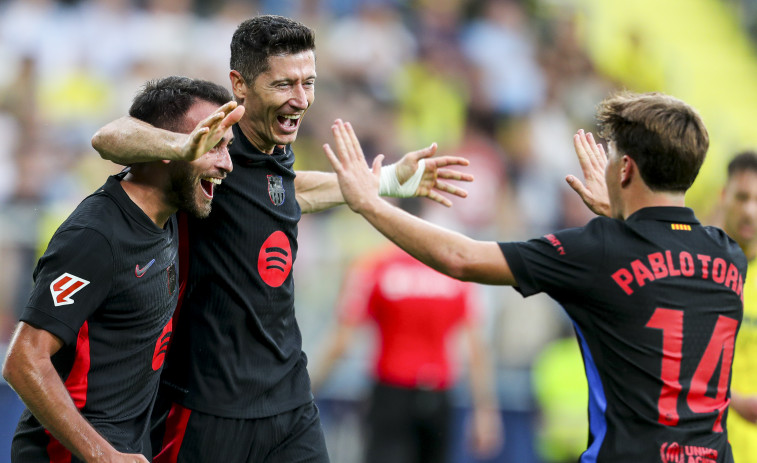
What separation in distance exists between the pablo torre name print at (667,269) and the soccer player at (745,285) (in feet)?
6.94

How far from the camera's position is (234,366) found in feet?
13.8

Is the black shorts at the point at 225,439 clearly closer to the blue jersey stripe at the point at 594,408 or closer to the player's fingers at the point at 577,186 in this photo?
the blue jersey stripe at the point at 594,408

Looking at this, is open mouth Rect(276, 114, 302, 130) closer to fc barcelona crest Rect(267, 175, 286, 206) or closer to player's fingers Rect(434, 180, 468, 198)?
fc barcelona crest Rect(267, 175, 286, 206)

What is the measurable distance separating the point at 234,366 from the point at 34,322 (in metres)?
1.05

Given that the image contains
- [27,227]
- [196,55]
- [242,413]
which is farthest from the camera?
[196,55]

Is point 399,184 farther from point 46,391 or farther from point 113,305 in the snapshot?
point 46,391

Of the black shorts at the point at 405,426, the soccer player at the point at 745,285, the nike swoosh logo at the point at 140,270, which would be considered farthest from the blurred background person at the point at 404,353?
the nike swoosh logo at the point at 140,270

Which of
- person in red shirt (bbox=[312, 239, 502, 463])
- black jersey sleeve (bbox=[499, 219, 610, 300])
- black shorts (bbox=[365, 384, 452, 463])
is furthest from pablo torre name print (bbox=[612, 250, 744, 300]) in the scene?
black shorts (bbox=[365, 384, 452, 463])

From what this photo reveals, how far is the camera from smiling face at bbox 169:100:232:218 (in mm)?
3887

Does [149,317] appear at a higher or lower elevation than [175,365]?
higher

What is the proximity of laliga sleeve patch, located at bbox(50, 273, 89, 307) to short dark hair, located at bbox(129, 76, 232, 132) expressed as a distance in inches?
31.8

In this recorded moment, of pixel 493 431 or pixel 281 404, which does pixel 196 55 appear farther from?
pixel 281 404

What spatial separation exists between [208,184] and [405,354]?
4.49 meters

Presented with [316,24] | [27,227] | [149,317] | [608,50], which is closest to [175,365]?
[149,317]
